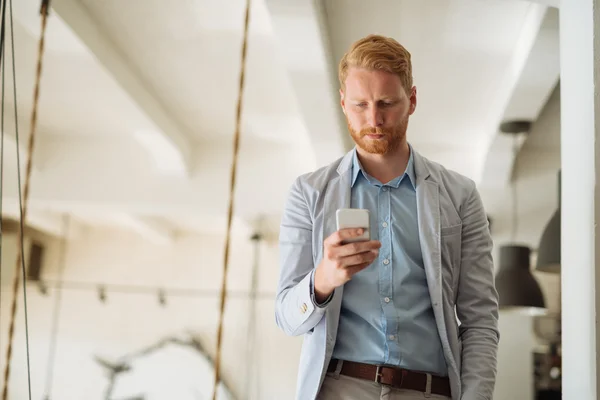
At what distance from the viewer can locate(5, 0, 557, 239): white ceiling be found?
3.24 m

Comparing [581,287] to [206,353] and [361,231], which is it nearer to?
[361,231]

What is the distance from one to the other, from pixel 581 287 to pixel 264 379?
25.6 feet

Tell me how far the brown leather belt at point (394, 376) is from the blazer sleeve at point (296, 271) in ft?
0.31

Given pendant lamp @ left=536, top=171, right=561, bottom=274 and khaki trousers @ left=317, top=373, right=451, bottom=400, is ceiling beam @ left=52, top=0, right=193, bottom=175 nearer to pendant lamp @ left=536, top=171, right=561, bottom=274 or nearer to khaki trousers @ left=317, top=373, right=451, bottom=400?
pendant lamp @ left=536, top=171, right=561, bottom=274

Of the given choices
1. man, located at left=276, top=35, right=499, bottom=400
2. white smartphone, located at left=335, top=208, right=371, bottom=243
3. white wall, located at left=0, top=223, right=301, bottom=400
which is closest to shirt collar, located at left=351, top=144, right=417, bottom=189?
man, located at left=276, top=35, right=499, bottom=400

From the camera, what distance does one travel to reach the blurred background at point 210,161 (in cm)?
340

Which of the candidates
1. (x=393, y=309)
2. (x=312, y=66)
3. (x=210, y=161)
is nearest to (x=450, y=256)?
(x=393, y=309)

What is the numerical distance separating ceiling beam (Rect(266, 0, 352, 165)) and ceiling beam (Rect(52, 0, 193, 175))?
98 cm

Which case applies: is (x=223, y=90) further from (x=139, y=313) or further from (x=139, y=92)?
(x=139, y=313)

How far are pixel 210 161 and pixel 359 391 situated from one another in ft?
15.5

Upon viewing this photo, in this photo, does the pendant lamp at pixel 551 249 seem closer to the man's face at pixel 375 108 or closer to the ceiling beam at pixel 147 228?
the man's face at pixel 375 108

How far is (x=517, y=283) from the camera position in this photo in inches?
189

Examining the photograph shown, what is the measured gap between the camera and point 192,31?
367 centimetres

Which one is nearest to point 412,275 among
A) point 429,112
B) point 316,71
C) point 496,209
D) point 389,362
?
point 389,362
